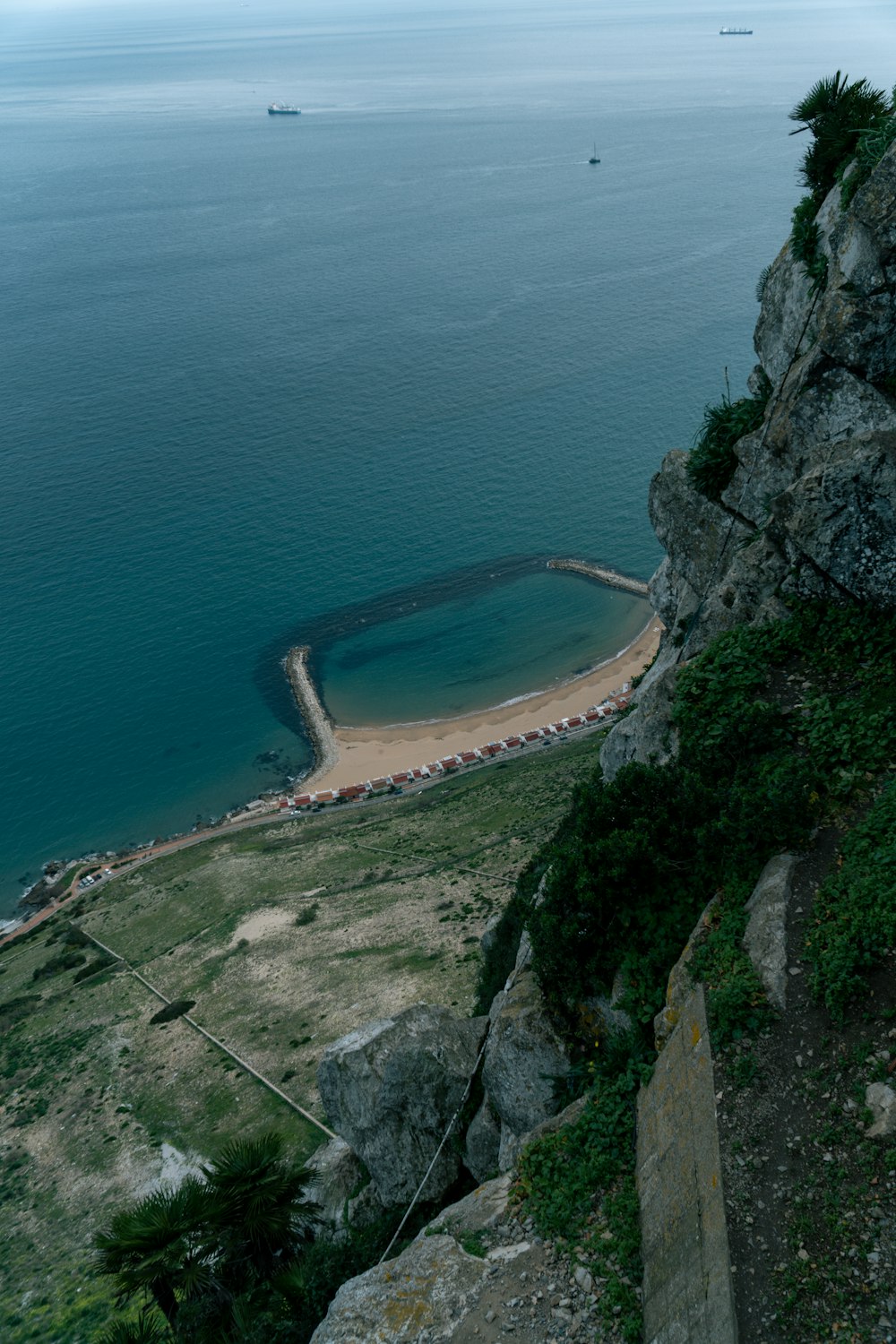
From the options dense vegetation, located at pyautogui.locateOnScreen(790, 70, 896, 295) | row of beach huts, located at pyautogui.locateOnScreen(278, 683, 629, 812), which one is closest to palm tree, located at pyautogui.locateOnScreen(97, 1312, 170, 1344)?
dense vegetation, located at pyautogui.locateOnScreen(790, 70, 896, 295)

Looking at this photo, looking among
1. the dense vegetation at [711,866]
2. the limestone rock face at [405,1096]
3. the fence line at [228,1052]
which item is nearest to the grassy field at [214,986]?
the fence line at [228,1052]

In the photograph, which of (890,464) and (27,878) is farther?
(27,878)

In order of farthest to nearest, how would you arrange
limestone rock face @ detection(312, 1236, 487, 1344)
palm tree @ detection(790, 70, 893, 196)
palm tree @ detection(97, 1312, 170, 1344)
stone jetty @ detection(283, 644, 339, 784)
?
stone jetty @ detection(283, 644, 339, 784), palm tree @ detection(790, 70, 893, 196), palm tree @ detection(97, 1312, 170, 1344), limestone rock face @ detection(312, 1236, 487, 1344)

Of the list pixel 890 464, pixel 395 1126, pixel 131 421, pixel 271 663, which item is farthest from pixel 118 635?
pixel 890 464

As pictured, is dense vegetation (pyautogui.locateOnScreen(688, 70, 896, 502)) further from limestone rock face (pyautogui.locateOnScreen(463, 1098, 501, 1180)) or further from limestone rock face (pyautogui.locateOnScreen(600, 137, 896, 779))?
limestone rock face (pyautogui.locateOnScreen(463, 1098, 501, 1180))

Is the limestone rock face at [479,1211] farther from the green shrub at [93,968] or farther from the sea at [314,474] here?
the green shrub at [93,968]

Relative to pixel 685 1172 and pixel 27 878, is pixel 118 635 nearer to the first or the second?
pixel 27 878
